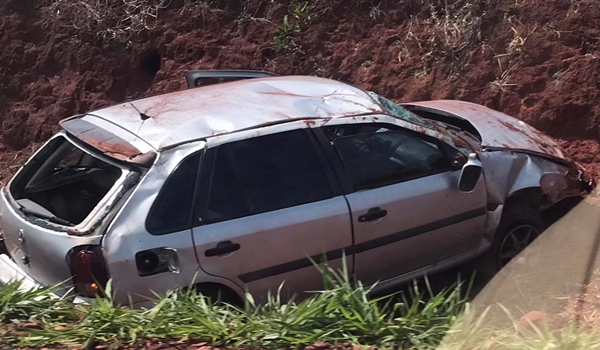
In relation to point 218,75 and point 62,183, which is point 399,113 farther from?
point 62,183

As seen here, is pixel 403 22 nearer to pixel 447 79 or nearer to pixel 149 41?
pixel 447 79

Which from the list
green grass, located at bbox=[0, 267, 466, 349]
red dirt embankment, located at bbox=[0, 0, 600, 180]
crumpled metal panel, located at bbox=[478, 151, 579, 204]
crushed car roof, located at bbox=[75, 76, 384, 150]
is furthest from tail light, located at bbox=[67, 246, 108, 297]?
red dirt embankment, located at bbox=[0, 0, 600, 180]

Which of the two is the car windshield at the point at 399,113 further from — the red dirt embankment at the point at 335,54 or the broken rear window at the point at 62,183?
the red dirt embankment at the point at 335,54

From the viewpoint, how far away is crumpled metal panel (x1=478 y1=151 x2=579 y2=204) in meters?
5.57

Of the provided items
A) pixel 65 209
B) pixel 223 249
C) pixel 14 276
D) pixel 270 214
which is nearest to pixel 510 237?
pixel 270 214

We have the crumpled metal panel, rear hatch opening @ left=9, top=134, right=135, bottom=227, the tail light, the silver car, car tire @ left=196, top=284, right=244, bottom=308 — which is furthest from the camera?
the crumpled metal panel

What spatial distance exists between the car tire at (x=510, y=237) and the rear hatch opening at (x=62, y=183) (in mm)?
2828

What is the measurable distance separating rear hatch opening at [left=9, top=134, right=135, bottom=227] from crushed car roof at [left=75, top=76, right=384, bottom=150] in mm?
263

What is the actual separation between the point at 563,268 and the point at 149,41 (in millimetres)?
5794

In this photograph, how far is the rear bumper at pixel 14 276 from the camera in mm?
4703

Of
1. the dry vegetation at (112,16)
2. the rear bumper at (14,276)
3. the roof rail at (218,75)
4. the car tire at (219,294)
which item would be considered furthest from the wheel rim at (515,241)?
the dry vegetation at (112,16)

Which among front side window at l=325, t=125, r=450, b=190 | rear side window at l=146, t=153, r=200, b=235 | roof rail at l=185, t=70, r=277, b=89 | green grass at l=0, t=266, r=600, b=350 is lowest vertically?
green grass at l=0, t=266, r=600, b=350

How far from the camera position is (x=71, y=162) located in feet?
16.9

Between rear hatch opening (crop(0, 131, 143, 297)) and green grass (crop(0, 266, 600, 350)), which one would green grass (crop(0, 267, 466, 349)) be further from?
rear hatch opening (crop(0, 131, 143, 297))
